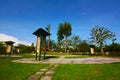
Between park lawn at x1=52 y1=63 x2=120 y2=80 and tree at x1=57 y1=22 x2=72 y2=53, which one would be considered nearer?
park lawn at x1=52 y1=63 x2=120 y2=80

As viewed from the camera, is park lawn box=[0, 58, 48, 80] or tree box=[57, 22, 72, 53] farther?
tree box=[57, 22, 72, 53]

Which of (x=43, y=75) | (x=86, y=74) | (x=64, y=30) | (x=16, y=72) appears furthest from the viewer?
(x=64, y=30)

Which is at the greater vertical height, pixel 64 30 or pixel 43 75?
pixel 64 30

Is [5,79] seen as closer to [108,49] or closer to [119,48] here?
[119,48]

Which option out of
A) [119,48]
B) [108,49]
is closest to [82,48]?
[108,49]

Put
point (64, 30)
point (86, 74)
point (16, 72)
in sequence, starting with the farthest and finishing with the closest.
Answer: point (64, 30), point (16, 72), point (86, 74)

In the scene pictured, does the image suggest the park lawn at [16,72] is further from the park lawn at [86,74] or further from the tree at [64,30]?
the tree at [64,30]

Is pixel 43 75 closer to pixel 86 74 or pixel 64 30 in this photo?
pixel 86 74

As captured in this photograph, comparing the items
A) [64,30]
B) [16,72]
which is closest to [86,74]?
[16,72]

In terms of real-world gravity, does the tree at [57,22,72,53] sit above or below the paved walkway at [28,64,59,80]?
above

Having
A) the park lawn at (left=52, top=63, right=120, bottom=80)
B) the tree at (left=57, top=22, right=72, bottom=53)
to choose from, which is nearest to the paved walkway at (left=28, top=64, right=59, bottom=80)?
the park lawn at (left=52, top=63, right=120, bottom=80)

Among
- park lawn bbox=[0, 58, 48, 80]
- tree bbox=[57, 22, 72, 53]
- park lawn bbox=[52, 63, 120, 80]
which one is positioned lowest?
park lawn bbox=[52, 63, 120, 80]

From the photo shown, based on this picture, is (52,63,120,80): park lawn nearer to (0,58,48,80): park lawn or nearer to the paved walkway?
the paved walkway

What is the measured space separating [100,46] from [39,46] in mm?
38944
